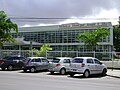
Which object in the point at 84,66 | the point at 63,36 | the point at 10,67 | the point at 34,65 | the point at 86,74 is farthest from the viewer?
the point at 63,36

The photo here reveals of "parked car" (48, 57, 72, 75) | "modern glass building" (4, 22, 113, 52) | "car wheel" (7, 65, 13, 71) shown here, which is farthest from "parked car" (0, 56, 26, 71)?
"modern glass building" (4, 22, 113, 52)

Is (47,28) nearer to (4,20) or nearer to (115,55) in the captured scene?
(4,20)

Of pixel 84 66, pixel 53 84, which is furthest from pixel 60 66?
pixel 53 84

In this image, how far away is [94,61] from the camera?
22.4 meters

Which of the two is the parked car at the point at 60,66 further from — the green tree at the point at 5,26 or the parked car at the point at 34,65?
the green tree at the point at 5,26

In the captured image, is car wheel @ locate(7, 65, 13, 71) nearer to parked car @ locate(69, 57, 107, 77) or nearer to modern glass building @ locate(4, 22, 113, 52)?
parked car @ locate(69, 57, 107, 77)

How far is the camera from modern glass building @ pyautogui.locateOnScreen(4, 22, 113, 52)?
230 feet

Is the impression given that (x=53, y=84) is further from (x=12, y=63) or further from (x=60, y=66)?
(x=12, y=63)

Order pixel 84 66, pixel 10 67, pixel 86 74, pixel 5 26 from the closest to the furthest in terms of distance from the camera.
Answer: pixel 84 66
pixel 86 74
pixel 10 67
pixel 5 26

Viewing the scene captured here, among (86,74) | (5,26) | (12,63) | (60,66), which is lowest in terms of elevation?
(86,74)

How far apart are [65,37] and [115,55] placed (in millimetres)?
44917

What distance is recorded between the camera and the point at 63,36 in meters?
75.6

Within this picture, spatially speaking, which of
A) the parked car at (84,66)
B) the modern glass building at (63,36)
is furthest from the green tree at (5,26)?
the modern glass building at (63,36)

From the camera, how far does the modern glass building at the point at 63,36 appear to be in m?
70.0
